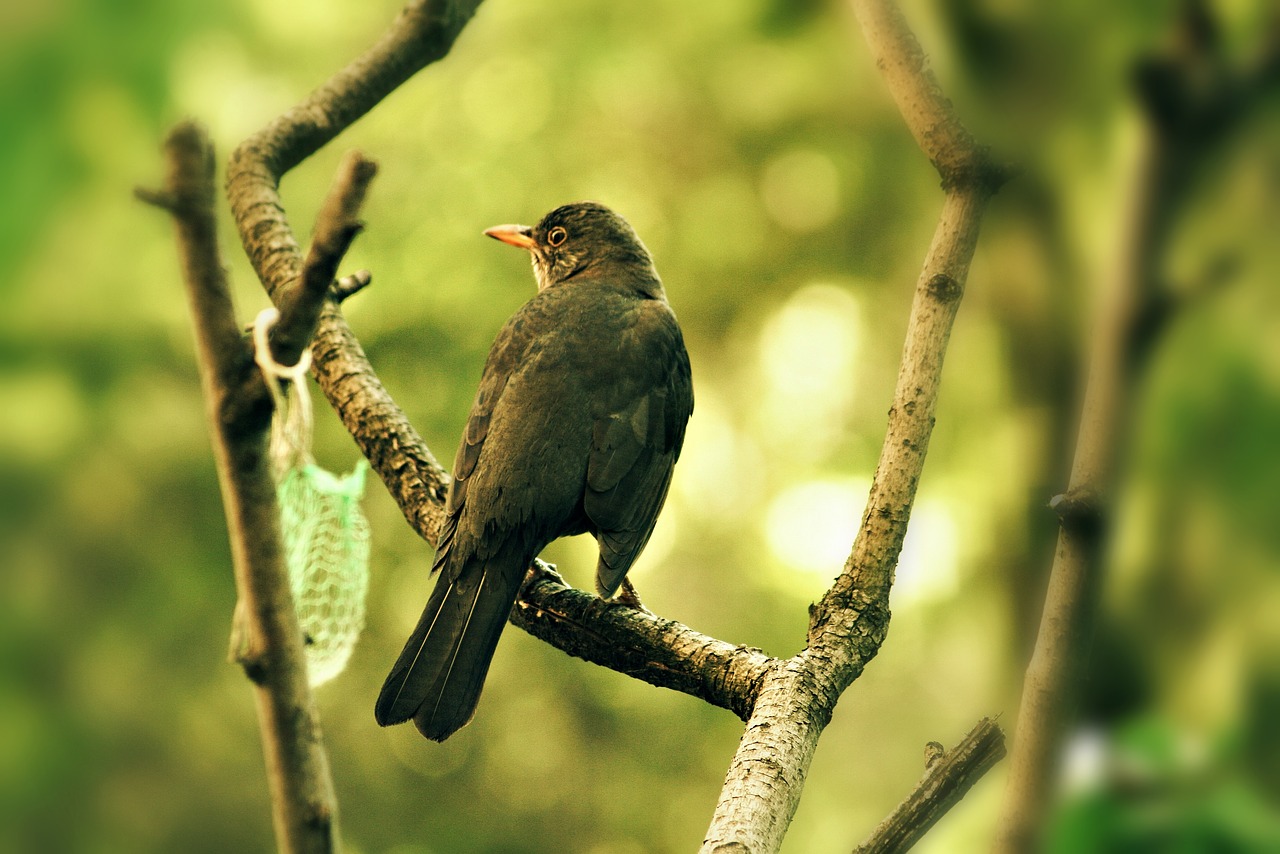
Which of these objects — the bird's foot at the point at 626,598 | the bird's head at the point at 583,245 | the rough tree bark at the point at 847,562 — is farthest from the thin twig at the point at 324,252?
the bird's head at the point at 583,245

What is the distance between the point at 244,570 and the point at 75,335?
20.6 feet

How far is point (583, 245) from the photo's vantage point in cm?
436

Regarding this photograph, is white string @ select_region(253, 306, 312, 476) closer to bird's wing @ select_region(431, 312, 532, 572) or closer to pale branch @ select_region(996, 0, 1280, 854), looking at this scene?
pale branch @ select_region(996, 0, 1280, 854)

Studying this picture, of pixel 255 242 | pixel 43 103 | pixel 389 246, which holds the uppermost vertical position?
pixel 389 246

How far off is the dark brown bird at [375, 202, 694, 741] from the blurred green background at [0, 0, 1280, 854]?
45.7 inches

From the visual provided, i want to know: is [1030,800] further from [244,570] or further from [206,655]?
[206,655]

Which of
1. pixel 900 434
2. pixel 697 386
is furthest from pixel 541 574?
pixel 697 386

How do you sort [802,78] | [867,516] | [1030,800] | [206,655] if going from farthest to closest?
1. [802,78]
2. [206,655]
3. [867,516]
4. [1030,800]

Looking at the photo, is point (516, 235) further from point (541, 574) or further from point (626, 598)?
point (626, 598)

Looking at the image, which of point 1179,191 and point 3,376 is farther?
point 3,376

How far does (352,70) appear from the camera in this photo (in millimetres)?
3357

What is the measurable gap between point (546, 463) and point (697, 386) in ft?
19.1

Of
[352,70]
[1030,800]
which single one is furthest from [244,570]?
[352,70]

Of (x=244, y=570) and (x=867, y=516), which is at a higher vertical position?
(x=867, y=516)
